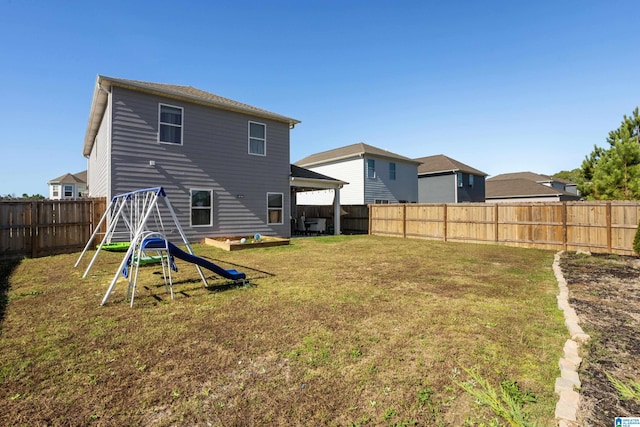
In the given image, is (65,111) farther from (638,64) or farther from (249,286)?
(638,64)

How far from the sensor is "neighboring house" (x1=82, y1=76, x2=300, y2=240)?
1055 centimetres

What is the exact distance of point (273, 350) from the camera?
3299 mm

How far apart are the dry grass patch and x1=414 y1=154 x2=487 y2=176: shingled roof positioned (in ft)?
73.3

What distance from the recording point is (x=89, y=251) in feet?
32.1

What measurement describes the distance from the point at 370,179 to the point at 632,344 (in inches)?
758

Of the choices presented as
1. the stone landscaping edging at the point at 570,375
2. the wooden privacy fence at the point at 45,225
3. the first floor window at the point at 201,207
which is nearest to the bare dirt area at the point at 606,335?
the stone landscaping edging at the point at 570,375

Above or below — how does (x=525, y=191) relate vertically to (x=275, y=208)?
above

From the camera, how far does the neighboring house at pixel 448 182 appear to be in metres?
26.6

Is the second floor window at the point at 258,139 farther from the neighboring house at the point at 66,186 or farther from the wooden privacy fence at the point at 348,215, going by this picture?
the neighboring house at the point at 66,186

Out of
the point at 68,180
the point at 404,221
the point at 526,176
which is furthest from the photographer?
the point at 526,176

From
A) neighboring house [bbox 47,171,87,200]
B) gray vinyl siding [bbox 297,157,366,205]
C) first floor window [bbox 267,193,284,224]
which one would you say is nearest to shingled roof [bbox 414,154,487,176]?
gray vinyl siding [bbox 297,157,366,205]

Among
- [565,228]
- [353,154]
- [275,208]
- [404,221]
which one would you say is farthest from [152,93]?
[565,228]

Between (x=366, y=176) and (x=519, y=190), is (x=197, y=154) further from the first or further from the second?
(x=519, y=190)

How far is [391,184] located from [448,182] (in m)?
6.86
